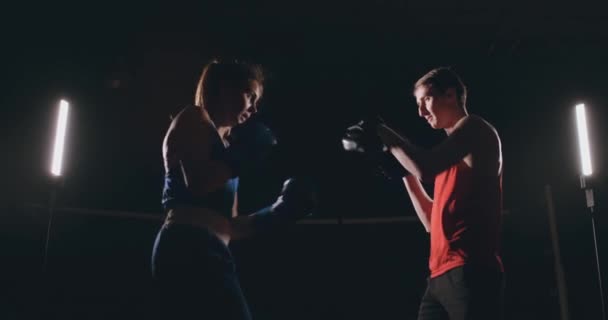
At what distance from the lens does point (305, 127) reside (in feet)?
15.9

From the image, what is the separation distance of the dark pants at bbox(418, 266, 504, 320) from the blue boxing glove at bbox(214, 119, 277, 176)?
2.45 ft

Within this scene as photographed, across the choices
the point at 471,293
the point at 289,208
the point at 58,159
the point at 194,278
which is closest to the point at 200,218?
the point at 194,278

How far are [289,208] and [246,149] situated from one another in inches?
12.8

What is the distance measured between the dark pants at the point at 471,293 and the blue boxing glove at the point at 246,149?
2.45ft

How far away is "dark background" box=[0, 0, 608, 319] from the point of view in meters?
3.96

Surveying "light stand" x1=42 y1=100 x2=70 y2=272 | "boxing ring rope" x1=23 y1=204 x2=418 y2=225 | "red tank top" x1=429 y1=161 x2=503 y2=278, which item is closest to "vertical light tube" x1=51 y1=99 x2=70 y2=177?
"light stand" x1=42 y1=100 x2=70 y2=272

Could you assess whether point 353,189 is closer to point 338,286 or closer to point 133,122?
point 338,286

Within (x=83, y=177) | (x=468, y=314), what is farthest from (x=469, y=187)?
(x=83, y=177)

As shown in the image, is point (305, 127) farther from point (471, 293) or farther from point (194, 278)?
point (194, 278)

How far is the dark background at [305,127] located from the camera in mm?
3963

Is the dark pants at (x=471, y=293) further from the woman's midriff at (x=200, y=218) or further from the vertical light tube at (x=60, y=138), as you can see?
the vertical light tube at (x=60, y=138)

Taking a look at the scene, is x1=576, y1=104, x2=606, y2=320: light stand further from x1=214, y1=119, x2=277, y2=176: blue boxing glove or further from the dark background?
x1=214, y1=119, x2=277, y2=176: blue boxing glove

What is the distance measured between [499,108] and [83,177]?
3.61 meters

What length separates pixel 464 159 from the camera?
196cm
